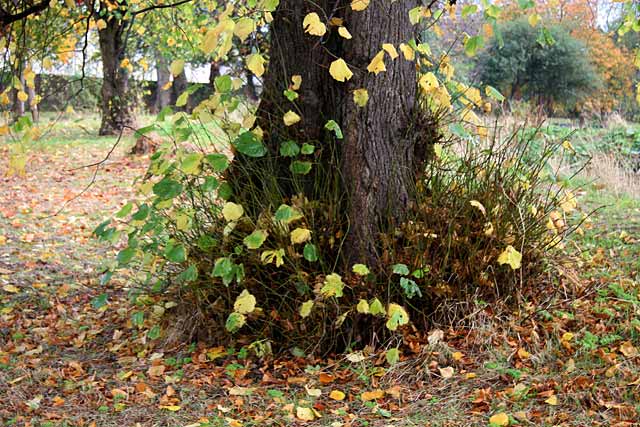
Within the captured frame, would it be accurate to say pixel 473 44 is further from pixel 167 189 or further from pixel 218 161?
pixel 167 189

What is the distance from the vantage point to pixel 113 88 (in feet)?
40.3

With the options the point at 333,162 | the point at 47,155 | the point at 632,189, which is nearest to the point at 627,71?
the point at 632,189

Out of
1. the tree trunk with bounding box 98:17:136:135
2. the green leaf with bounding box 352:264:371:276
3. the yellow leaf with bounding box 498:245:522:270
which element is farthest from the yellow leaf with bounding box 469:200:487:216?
the tree trunk with bounding box 98:17:136:135

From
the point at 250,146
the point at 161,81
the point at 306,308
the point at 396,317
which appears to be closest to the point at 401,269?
the point at 396,317

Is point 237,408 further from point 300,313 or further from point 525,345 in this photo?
point 525,345

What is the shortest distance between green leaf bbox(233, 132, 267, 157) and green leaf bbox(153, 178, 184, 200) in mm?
332

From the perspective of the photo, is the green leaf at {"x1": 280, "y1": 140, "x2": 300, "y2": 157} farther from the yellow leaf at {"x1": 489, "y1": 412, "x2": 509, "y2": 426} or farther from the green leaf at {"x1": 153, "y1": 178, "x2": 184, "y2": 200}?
the yellow leaf at {"x1": 489, "y1": 412, "x2": 509, "y2": 426}

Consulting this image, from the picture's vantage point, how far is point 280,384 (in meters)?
3.20

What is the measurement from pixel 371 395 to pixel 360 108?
134 centimetres

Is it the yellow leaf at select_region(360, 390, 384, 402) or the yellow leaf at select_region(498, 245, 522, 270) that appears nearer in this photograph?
the yellow leaf at select_region(360, 390, 384, 402)

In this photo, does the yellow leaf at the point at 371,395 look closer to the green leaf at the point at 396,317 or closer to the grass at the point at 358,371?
the grass at the point at 358,371

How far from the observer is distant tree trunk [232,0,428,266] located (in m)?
3.37

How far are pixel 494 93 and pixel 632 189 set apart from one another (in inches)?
170

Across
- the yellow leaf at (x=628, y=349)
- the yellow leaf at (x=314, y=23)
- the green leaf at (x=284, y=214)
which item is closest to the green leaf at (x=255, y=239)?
the green leaf at (x=284, y=214)
